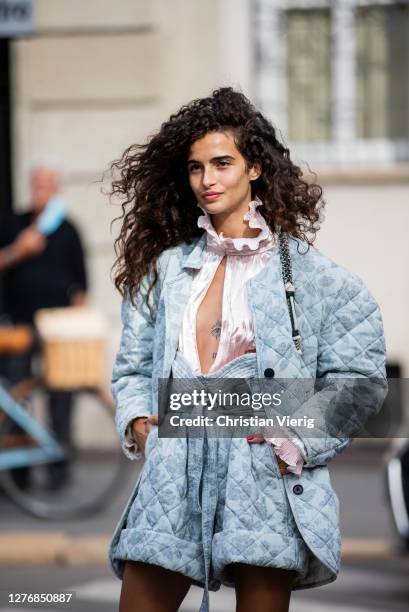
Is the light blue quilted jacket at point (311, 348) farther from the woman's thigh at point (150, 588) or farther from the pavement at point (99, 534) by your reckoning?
the pavement at point (99, 534)

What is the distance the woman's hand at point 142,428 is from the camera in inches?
156

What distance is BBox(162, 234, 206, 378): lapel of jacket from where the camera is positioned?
3947 mm

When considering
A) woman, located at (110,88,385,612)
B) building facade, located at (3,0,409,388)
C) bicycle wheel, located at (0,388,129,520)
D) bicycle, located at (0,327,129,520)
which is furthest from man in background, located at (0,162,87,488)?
woman, located at (110,88,385,612)

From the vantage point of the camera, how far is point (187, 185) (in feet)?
14.0

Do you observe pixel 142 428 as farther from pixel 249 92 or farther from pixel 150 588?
pixel 249 92

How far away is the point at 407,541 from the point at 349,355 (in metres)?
3.32

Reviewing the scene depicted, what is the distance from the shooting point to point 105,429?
9.95 m

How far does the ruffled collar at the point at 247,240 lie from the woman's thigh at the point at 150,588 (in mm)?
816

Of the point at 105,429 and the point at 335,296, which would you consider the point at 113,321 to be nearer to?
the point at 105,429

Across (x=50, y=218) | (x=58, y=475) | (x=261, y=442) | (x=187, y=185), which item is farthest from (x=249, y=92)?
(x=261, y=442)

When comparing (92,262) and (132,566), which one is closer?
(132,566)

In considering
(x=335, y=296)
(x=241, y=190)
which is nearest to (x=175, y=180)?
(x=241, y=190)

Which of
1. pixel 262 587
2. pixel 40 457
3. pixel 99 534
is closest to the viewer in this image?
pixel 262 587

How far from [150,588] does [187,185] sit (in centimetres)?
108
